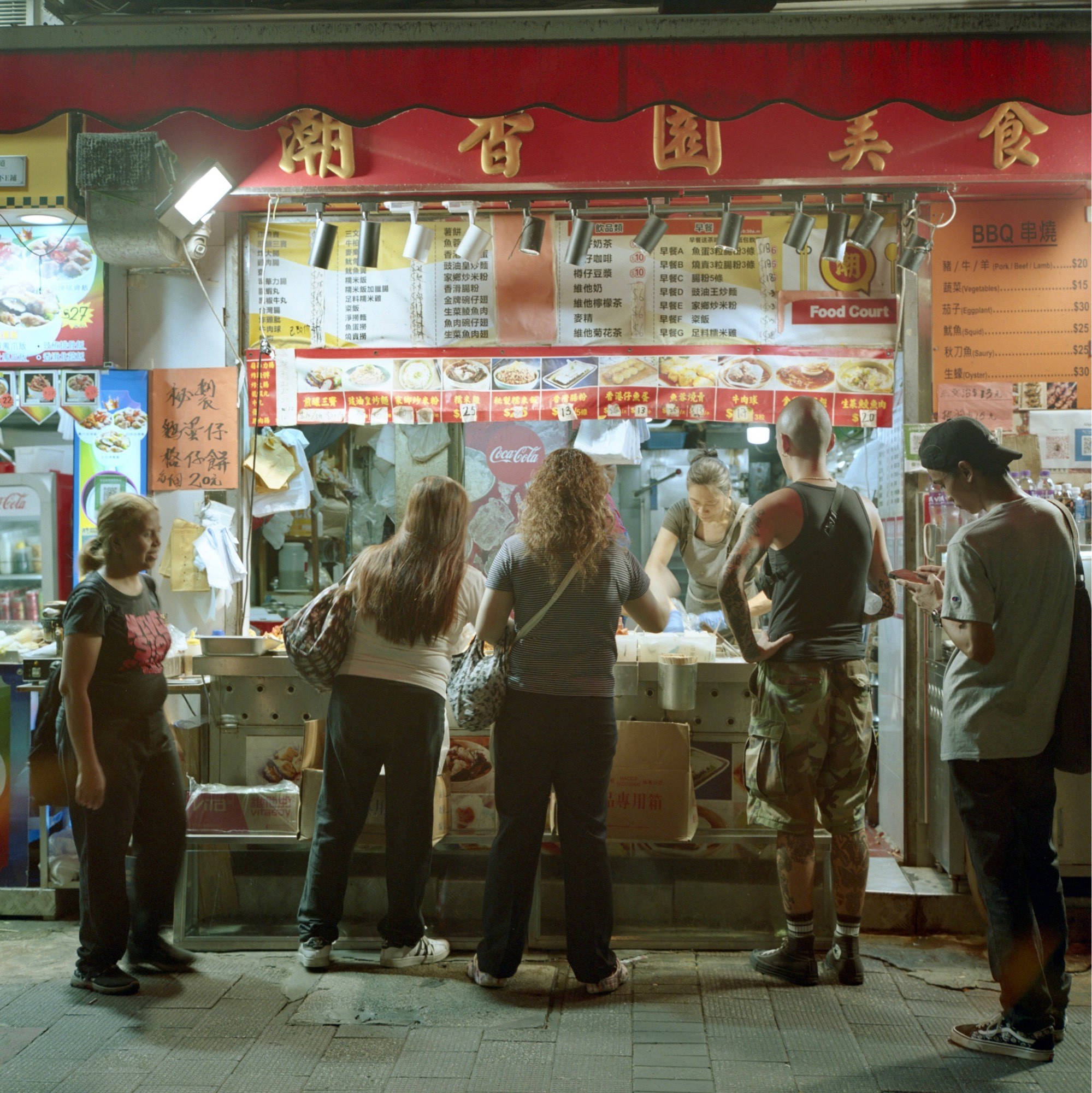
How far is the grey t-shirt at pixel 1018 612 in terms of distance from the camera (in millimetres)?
3502

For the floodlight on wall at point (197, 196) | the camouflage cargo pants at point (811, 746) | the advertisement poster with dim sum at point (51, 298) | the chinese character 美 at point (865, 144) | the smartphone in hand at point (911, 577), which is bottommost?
the camouflage cargo pants at point (811, 746)

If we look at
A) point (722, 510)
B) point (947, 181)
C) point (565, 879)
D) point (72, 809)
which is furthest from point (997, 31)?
point (72, 809)

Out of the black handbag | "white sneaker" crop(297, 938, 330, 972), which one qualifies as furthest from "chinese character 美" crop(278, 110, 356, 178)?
the black handbag

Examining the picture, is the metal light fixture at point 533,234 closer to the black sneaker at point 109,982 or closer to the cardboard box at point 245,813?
the cardboard box at point 245,813

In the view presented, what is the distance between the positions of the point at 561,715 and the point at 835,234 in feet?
9.80

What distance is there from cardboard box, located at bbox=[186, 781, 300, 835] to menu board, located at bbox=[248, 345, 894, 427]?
7.02 feet

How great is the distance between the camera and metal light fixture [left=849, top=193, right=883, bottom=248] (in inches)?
203

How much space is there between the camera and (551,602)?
399 cm

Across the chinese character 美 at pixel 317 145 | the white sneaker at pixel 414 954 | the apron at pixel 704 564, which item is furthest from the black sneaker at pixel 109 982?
the chinese character 美 at pixel 317 145

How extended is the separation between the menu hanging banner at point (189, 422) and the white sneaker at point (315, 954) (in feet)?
8.82

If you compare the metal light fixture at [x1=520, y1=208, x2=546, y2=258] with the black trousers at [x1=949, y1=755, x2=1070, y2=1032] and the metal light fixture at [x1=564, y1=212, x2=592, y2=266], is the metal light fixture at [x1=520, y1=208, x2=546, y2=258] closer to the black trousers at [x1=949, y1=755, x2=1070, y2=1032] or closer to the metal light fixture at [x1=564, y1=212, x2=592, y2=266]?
the metal light fixture at [x1=564, y1=212, x2=592, y2=266]

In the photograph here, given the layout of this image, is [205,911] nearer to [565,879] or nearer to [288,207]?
[565,879]

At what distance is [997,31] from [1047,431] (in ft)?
7.18

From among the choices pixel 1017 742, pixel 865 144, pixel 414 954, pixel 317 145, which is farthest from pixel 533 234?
pixel 414 954
